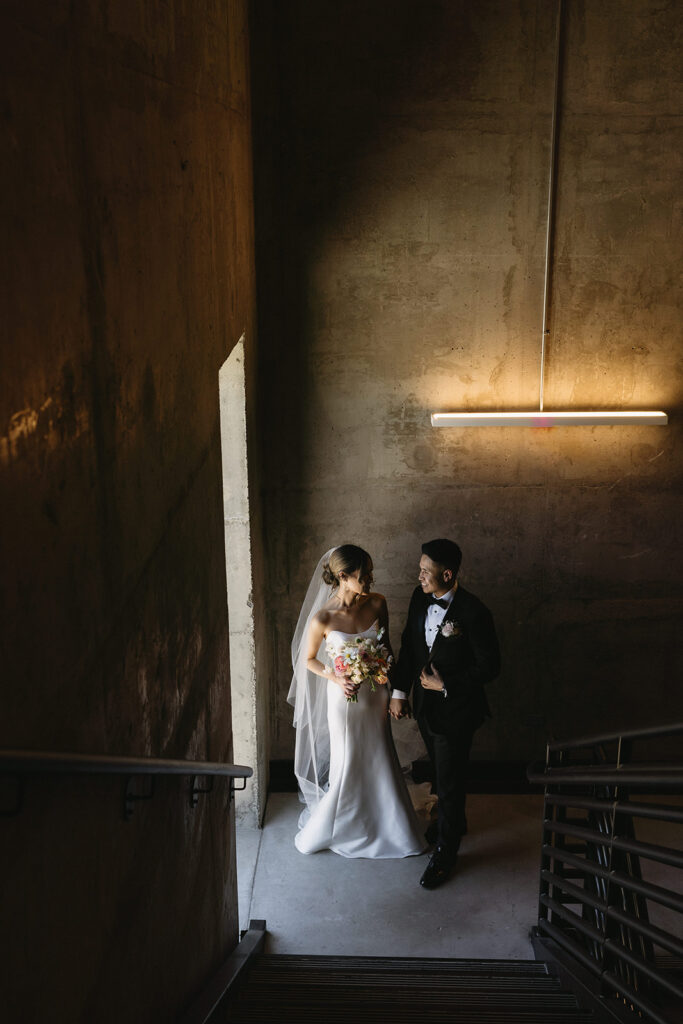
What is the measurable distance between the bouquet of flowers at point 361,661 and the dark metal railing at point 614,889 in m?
1.41

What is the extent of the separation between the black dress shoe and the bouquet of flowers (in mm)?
1187

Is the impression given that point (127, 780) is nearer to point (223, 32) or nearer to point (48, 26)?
point (48, 26)

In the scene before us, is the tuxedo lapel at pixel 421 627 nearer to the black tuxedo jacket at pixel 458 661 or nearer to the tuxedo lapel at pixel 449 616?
the black tuxedo jacket at pixel 458 661

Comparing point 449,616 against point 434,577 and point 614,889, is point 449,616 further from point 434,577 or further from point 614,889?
point 614,889

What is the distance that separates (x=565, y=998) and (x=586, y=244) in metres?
4.78

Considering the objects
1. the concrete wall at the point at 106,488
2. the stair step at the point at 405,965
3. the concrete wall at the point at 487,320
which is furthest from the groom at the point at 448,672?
the concrete wall at the point at 106,488

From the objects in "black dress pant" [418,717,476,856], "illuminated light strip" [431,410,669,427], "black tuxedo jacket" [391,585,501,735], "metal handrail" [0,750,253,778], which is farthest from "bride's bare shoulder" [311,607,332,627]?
"metal handrail" [0,750,253,778]

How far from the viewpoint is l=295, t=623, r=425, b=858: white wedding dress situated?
629 cm

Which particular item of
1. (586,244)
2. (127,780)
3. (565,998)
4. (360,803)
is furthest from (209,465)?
(586,244)

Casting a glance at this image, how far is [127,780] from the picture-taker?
92.9 inches

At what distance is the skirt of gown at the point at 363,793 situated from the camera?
248 inches

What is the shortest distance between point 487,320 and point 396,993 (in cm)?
441

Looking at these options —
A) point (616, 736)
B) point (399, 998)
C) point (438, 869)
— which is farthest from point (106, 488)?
point (438, 869)

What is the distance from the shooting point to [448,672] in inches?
244
